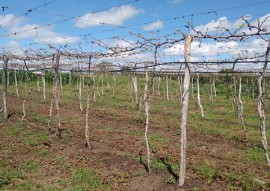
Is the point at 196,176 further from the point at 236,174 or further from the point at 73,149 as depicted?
the point at 73,149

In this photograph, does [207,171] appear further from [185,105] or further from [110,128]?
[110,128]

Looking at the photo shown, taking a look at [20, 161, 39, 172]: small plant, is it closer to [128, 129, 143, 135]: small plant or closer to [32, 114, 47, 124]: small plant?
[128, 129, 143, 135]: small plant

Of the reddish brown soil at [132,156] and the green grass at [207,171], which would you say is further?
the green grass at [207,171]

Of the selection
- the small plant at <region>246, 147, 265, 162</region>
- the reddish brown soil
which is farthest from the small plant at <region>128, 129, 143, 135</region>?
the small plant at <region>246, 147, 265, 162</region>

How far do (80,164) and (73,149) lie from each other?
178 cm

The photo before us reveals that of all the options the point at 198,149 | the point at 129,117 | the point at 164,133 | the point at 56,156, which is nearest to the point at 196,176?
the point at 198,149

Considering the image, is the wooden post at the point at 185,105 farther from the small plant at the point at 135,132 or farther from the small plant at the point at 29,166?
the small plant at the point at 135,132

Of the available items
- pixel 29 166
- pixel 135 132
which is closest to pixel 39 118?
pixel 135 132

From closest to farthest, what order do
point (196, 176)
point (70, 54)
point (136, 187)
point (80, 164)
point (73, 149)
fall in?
point (136, 187)
point (196, 176)
point (80, 164)
point (73, 149)
point (70, 54)

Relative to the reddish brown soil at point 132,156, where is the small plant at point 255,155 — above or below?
below

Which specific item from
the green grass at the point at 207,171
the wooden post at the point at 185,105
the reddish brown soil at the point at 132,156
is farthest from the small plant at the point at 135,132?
the wooden post at the point at 185,105

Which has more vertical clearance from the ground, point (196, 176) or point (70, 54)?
point (70, 54)

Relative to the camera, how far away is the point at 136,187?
7.87 meters

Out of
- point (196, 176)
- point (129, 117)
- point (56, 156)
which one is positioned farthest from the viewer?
point (129, 117)
